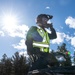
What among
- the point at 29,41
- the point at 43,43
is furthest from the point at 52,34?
the point at 29,41

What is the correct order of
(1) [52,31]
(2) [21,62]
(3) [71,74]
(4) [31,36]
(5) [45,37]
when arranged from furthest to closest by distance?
(2) [21,62] → (1) [52,31] → (5) [45,37] → (4) [31,36] → (3) [71,74]

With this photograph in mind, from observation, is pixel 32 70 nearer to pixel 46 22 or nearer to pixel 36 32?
pixel 36 32

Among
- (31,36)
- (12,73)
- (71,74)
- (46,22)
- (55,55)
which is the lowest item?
(71,74)

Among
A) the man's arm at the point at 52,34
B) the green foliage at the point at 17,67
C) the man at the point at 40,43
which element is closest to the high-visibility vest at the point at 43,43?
the man at the point at 40,43

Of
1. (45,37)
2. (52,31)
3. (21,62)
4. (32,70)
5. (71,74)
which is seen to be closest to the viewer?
(71,74)

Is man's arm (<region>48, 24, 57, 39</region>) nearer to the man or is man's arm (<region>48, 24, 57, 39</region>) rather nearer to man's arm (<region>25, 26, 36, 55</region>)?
the man

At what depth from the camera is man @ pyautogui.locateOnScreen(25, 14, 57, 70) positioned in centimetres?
720

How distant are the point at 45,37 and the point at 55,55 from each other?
1.06 meters

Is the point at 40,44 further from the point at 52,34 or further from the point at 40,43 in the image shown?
the point at 52,34

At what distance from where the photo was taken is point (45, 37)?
323 inches

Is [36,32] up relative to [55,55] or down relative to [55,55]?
up

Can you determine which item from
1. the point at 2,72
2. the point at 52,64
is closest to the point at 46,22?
the point at 52,64

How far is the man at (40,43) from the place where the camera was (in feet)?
23.6

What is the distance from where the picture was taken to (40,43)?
7.80 metres
